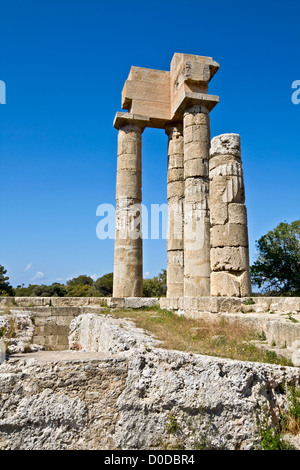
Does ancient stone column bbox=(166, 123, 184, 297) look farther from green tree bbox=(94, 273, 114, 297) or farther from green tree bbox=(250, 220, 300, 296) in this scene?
green tree bbox=(94, 273, 114, 297)

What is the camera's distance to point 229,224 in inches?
453

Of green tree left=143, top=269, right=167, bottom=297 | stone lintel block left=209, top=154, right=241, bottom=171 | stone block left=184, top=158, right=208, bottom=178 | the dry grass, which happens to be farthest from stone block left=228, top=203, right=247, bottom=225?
green tree left=143, top=269, right=167, bottom=297

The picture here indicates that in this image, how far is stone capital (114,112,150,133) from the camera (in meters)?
16.2

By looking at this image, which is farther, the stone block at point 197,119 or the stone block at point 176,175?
the stone block at point 176,175

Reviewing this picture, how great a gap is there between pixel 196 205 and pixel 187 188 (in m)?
0.78

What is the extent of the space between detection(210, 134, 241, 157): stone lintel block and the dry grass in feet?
17.3

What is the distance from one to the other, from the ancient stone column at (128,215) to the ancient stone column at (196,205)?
2512 millimetres

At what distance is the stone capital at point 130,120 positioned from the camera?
53.2ft

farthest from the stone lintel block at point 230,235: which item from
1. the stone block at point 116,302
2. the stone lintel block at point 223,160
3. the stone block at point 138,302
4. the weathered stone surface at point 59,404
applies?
the weathered stone surface at point 59,404

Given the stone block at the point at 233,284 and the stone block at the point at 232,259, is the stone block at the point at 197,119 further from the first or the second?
the stone block at the point at 233,284
